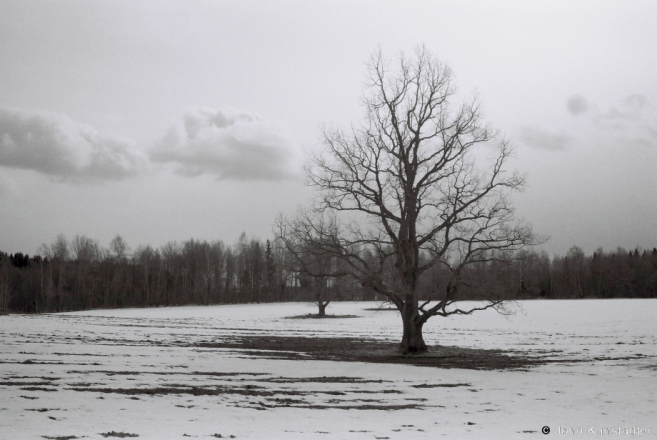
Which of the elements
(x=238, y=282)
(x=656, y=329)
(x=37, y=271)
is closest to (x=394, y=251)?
(x=656, y=329)

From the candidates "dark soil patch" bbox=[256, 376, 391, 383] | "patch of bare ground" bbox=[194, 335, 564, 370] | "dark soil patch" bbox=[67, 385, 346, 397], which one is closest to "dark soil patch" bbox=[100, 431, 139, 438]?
"dark soil patch" bbox=[67, 385, 346, 397]

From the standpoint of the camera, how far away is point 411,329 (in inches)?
1150

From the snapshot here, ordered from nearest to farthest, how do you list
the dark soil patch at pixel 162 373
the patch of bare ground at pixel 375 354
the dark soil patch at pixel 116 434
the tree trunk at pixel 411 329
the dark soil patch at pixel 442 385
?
the dark soil patch at pixel 116 434 < the dark soil patch at pixel 442 385 < the dark soil patch at pixel 162 373 < the patch of bare ground at pixel 375 354 < the tree trunk at pixel 411 329

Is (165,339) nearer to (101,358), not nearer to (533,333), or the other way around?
(101,358)

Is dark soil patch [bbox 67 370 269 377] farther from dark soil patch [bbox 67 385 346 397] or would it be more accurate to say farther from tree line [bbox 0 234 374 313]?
tree line [bbox 0 234 374 313]

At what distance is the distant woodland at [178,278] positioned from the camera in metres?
118

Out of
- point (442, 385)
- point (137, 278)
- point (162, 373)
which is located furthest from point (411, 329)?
point (137, 278)

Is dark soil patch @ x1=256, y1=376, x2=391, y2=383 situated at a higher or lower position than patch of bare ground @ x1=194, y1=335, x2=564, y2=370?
higher

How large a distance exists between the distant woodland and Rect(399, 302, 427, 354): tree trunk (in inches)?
2864

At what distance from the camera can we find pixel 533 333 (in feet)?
150

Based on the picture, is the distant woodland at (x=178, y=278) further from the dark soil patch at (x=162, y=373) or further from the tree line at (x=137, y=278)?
the dark soil patch at (x=162, y=373)

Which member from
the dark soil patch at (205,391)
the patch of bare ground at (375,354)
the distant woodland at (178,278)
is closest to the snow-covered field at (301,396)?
the dark soil patch at (205,391)

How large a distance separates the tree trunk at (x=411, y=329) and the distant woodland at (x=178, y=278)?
72743mm

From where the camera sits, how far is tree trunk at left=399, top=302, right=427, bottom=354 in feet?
95.6
